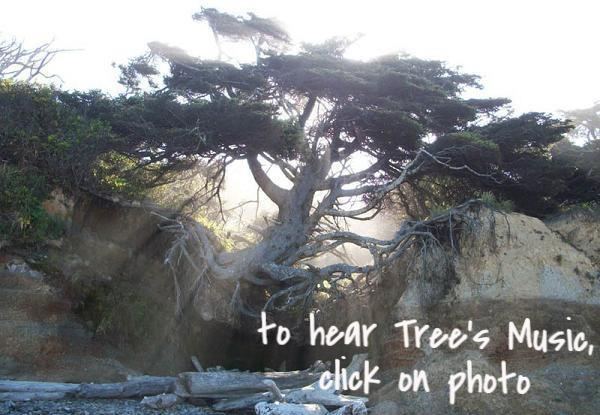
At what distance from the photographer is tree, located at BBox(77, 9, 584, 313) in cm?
1319

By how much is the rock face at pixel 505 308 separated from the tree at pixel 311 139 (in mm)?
1069

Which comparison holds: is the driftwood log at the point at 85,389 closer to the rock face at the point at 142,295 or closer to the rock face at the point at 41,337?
the rock face at the point at 41,337

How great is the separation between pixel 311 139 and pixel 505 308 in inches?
274

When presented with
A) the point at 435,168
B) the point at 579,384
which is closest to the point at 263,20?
the point at 435,168

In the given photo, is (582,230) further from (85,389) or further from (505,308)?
(85,389)

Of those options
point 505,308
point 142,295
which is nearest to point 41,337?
point 142,295

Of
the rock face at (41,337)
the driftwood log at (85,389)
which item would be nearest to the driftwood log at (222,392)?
the driftwood log at (85,389)

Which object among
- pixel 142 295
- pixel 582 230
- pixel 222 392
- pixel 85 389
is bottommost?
pixel 222 392

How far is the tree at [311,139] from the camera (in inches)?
519

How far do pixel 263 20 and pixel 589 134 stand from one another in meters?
18.0

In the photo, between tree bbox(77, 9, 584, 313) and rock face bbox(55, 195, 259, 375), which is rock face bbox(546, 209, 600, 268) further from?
rock face bbox(55, 195, 259, 375)

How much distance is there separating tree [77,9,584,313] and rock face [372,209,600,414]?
1069 millimetres

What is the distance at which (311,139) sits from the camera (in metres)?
15.2

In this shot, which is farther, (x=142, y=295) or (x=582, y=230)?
(x=142, y=295)
